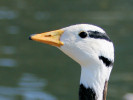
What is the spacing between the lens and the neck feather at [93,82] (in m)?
7.78

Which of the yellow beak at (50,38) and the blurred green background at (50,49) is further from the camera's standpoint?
the blurred green background at (50,49)

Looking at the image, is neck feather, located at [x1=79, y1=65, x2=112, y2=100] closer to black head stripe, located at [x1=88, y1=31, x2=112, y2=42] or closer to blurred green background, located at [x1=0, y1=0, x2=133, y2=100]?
black head stripe, located at [x1=88, y1=31, x2=112, y2=42]

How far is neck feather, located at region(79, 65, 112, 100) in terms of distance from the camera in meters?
7.78

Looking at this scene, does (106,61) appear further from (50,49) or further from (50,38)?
(50,49)

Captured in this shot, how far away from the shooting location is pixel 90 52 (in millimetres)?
7863

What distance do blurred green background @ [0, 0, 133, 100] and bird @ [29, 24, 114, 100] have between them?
5.69 metres

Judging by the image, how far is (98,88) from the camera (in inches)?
307

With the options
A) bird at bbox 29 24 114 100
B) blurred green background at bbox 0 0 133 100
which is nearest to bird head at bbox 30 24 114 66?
bird at bbox 29 24 114 100

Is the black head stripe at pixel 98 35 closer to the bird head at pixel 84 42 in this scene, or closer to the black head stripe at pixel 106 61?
the bird head at pixel 84 42

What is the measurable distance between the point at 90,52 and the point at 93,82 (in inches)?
14.1

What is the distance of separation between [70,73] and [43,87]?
0.71 m

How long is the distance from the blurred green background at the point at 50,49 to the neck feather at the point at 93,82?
567cm

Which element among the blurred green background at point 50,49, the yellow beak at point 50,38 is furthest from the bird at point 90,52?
the blurred green background at point 50,49

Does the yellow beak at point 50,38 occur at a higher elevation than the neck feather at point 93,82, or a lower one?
higher
